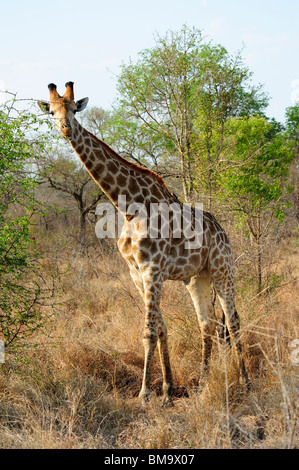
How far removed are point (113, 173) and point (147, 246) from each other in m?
0.85

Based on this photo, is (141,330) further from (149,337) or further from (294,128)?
(294,128)

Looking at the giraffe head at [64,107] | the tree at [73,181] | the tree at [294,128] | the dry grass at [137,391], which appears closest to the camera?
the dry grass at [137,391]

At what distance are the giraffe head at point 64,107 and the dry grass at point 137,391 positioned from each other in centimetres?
230

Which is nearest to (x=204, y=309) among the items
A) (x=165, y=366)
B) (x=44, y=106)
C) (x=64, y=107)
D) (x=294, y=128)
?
(x=165, y=366)

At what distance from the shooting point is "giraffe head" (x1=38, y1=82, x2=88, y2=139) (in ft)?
14.0

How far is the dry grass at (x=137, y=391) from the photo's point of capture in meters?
3.57

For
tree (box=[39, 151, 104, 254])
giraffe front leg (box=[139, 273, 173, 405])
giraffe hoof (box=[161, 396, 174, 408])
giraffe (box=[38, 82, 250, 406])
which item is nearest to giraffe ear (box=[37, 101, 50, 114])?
giraffe (box=[38, 82, 250, 406])

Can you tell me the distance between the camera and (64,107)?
14.2 ft

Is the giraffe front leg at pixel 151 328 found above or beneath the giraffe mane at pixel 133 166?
beneath

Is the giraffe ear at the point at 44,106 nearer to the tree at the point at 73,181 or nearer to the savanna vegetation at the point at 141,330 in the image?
the savanna vegetation at the point at 141,330

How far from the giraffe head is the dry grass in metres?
2.30

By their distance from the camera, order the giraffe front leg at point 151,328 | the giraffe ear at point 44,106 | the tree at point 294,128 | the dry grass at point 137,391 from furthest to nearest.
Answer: the tree at point 294,128, the giraffe front leg at point 151,328, the giraffe ear at point 44,106, the dry grass at point 137,391

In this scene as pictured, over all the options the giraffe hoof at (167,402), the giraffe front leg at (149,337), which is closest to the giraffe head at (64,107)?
the giraffe front leg at (149,337)
